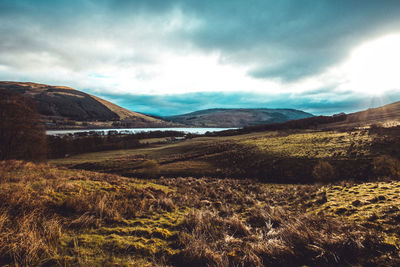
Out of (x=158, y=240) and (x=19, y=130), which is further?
(x=19, y=130)

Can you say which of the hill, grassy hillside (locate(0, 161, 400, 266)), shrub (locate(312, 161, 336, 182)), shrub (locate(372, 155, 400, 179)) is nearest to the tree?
grassy hillside (locate(0, 161, 400, 266))

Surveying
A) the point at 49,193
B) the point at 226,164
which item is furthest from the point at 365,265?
the point at 226,164

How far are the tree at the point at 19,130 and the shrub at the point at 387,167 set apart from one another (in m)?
50.1

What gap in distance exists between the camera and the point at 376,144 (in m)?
28.2

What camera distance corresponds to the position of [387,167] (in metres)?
19.7

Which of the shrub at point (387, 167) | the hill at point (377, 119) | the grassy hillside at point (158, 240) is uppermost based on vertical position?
the hill at point (377, 119)

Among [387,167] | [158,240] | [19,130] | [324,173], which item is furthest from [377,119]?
[19,130]

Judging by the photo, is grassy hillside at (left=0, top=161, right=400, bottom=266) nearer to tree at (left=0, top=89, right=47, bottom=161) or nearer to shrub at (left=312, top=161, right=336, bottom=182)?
shrub at (left=312, top=161, right=336, bottom=182)

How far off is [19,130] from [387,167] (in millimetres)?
51686

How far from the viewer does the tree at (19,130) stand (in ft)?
88.3

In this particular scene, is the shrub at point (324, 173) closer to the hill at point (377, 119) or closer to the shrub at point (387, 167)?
the shrub at point (387, 167)

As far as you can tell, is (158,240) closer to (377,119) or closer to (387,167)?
(387,167)

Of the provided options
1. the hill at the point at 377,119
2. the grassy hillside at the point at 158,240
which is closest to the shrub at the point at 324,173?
the grassy hillside at the point at 158,240

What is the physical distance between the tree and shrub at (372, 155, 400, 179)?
5010 cm
